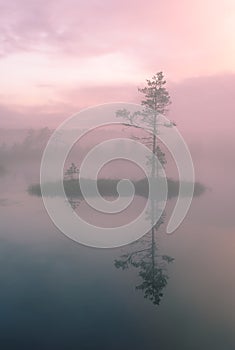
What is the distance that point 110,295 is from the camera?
15.2m

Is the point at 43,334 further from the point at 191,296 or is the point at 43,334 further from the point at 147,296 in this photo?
the point at 191,296

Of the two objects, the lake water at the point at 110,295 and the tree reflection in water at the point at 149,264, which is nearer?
the lake water at the point at 110,295

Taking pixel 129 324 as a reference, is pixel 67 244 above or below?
above

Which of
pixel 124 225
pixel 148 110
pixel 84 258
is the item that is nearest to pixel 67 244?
pixel 84 258

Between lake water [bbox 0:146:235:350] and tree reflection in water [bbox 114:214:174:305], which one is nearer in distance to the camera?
lake water [bbox 0:146:235:350]

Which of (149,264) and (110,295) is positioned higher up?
(149,264)

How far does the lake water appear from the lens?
12102 millimetres

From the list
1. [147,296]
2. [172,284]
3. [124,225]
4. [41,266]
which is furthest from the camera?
[124,225]

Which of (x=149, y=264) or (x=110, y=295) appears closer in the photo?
(x=110, y=295)

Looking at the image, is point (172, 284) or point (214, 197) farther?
point (214, 197)

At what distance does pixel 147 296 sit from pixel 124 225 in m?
13.4

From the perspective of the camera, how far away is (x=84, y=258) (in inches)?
803

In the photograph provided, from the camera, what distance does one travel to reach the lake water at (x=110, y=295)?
39.7 feet

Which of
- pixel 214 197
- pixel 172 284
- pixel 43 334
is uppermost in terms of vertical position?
pixel 214 197
